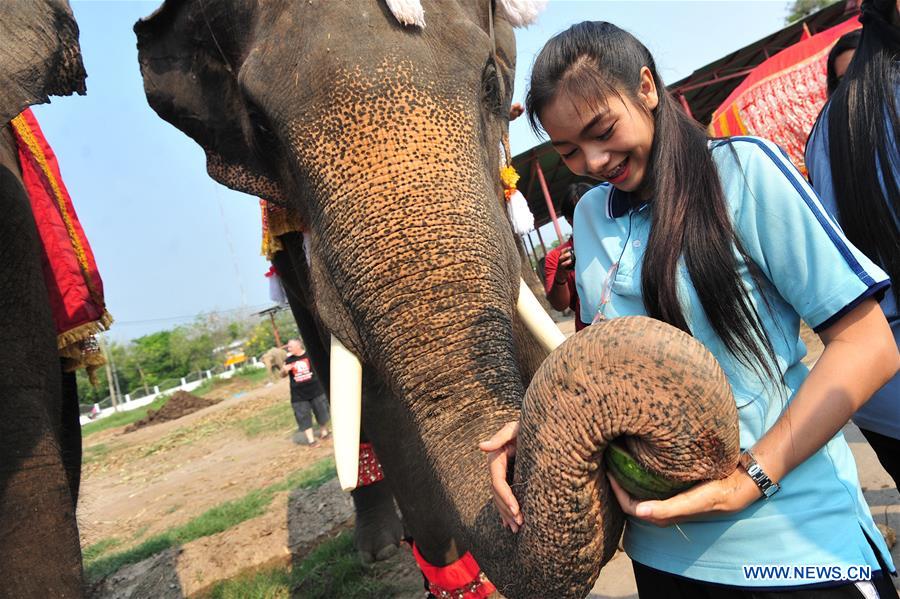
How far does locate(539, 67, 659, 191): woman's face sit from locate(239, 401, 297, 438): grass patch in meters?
11.8

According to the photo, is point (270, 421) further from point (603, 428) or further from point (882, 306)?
point (603, 428)

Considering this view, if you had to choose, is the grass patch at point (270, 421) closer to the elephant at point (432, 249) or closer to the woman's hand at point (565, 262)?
the elephant at point (432, 249)

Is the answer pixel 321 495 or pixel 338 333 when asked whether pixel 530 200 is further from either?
pixel 338 333

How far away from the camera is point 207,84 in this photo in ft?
9.27

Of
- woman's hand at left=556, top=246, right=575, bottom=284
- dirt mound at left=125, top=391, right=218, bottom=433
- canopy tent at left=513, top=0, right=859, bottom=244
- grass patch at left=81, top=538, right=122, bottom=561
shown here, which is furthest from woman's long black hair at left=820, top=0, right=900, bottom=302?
dirt mound at left=125, top=391, right=218, bottom=433

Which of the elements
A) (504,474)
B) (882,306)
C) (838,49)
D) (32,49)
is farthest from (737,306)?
(32,49)

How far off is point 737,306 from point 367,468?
3423 millimetres

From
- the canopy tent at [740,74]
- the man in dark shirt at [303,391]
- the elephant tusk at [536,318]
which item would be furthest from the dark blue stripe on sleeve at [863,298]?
the man in dark shirt at [303,391]

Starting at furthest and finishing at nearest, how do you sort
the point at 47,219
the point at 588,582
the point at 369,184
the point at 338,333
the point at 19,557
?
1. the point at 47,219
2. the point at 19,557
3. the point at 338,333
4. the point at 369,184
5. the point at 588,582

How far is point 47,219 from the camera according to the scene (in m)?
2.71

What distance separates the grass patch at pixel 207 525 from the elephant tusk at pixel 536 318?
4497 millimetres

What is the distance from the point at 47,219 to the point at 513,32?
2.33 metres

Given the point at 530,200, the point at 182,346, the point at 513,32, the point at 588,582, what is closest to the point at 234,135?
the point at 513,32

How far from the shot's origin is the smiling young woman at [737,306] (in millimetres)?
979
